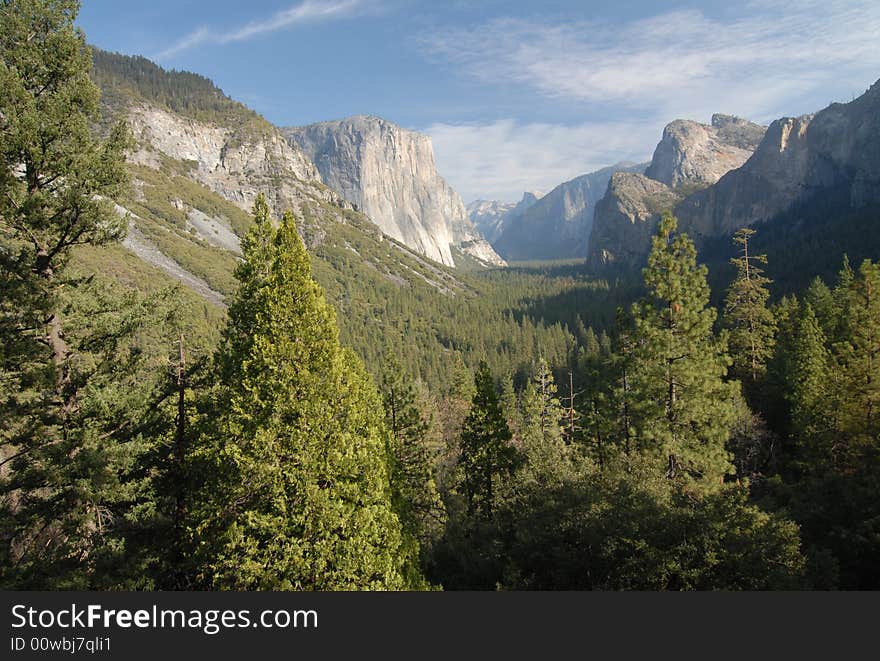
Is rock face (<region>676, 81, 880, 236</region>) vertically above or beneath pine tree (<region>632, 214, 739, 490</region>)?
above

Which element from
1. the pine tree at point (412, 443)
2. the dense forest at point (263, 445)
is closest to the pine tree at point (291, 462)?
the dense forest at point (263, 445)

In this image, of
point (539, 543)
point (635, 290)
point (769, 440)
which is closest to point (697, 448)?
point (539, 543)

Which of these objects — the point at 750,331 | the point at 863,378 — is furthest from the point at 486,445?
the point at 750,331

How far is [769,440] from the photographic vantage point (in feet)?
101

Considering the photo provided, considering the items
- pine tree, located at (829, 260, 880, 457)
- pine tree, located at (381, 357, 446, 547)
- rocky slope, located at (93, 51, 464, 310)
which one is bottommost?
pine tree, located at (381, 357, 446, 547)

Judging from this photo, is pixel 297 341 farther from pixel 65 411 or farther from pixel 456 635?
pixel 65 411

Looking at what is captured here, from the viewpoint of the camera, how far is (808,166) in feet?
534

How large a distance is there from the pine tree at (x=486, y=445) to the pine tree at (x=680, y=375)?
7313mm

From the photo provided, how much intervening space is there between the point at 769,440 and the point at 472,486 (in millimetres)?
21578

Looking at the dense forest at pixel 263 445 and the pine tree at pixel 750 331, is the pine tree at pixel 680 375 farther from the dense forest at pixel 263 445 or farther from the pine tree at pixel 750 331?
the pine tree at pixel 750 331

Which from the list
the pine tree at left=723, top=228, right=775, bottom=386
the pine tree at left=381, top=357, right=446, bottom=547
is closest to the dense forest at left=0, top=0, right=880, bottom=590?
the pine tree at left=381, top=357, right=446, bottom=547

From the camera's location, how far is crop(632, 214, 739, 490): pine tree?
50.5 feet

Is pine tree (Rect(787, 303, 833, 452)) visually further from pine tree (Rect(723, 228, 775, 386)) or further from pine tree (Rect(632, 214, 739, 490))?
pine tree (Rect(632, 214, 739, 490))

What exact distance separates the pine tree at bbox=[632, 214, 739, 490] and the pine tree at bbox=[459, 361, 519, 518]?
7313 mm
